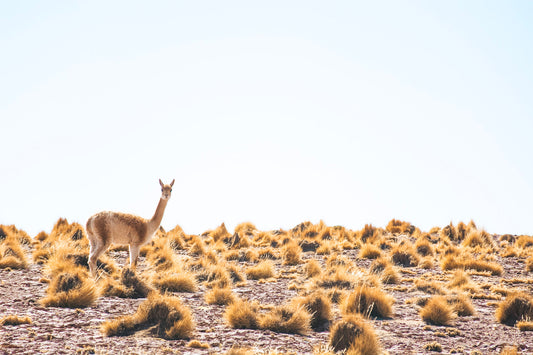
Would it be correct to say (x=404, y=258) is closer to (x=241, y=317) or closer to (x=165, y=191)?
(x=165, y=191)

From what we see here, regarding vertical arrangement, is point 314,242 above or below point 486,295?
above

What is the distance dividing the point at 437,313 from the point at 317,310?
2.24 meters

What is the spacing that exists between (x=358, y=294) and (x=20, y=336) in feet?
19.1

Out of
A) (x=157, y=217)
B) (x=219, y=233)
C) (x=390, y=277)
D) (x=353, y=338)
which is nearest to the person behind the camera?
(x=353, y=338)

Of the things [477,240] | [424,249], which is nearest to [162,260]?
[424,249]

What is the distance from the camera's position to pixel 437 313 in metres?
8.80

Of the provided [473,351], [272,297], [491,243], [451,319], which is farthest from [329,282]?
[491,243]

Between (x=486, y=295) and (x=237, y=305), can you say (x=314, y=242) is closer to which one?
(x=486, y=295)

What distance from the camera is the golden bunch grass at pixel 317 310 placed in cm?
832

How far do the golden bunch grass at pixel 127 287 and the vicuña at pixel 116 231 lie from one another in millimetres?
708

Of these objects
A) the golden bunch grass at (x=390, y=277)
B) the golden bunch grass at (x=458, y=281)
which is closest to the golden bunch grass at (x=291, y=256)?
the golden bunch grass at (x=390, y=277)

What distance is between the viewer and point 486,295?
37.7 ft

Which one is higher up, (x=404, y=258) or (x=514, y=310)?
(x=404, y=258)

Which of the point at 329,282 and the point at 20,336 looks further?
the point at 329,282
